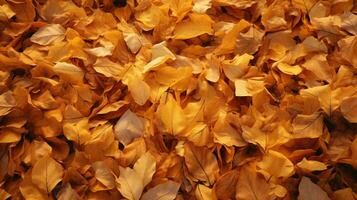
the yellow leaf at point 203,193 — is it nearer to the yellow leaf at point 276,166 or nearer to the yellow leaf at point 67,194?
the yellow leaf at point 276,166

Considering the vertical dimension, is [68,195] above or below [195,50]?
below

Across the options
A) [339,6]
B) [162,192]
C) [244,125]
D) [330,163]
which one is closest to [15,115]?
[162,192]

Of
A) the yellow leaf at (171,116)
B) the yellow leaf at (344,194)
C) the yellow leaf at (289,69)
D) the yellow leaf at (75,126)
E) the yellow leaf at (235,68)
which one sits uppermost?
the yellow leaf at (289,69)

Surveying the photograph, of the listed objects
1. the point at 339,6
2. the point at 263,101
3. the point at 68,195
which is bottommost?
the point at 68,195

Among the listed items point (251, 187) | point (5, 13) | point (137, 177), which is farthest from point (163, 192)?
point (5, 13)

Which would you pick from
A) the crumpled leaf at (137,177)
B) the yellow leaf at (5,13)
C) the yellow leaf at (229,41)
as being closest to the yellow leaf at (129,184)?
the crumpled leaf at (137,177)

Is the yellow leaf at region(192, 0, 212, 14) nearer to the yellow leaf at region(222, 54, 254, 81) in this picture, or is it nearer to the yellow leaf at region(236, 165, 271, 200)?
Answer: the yellow leaf at region(222, 54, 254, 81)

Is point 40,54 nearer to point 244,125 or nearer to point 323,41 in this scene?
point 244,125

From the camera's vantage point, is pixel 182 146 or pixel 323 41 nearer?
pixel 182 146
